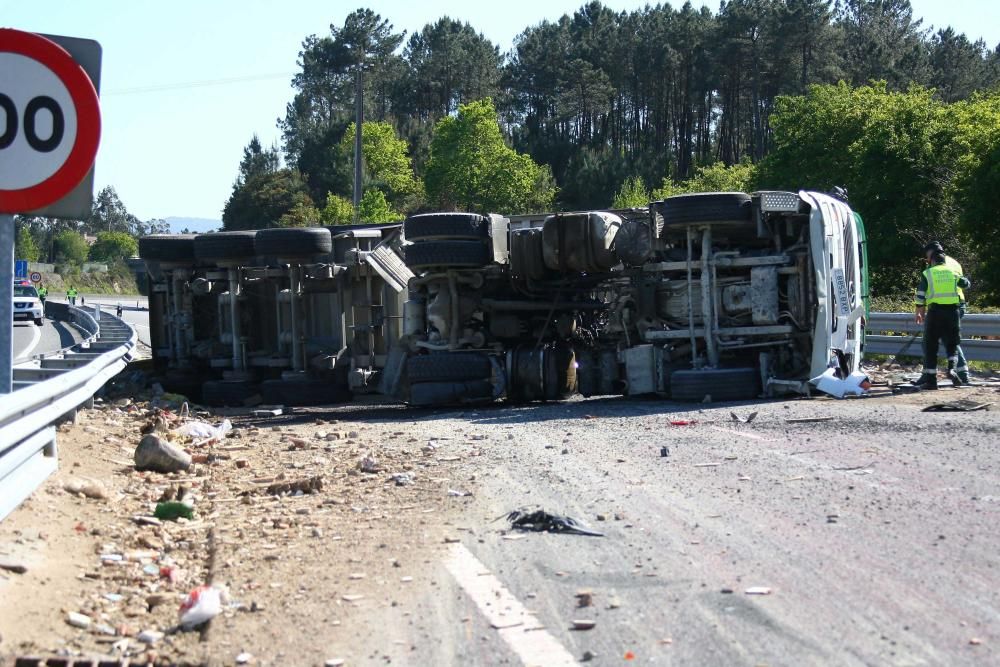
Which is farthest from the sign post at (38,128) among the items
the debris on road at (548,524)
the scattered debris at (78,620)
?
the debris on road at (548,524)

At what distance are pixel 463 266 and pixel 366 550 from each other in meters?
7.69

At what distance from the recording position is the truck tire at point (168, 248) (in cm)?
1614

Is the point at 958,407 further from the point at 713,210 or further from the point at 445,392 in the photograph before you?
the point at 445,392

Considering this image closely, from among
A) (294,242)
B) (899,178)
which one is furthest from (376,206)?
(294,242)

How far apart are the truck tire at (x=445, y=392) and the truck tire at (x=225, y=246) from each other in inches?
146

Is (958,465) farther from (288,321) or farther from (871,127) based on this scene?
(871,127)

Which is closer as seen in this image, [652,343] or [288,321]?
[652,343]

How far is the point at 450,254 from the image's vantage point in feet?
43.0

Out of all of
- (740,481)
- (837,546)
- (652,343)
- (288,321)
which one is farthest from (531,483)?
(288,321)

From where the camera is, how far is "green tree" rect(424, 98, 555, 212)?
6706 cm

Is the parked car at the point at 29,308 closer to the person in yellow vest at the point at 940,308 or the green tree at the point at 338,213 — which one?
the green tree at the point at 338,213

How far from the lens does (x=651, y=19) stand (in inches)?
3393

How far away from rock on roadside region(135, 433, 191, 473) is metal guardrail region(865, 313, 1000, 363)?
9.04 metres

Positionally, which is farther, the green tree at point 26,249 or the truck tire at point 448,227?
the green tree at point 26,249
